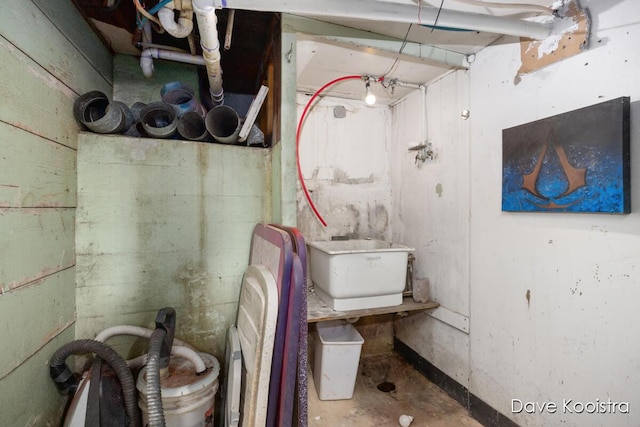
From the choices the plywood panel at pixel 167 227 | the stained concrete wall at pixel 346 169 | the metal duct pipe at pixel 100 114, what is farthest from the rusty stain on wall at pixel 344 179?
the metal duct pipe at pixel 100 114

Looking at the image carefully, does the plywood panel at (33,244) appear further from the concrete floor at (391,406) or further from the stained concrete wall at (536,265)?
the stained concrete wall at (536,265)

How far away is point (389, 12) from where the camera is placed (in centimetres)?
121

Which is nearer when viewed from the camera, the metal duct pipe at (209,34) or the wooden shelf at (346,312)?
the metal duct pipe at (209,34)

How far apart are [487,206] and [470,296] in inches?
22.5

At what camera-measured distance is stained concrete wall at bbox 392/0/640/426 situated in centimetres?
110

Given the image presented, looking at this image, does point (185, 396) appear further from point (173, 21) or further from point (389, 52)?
point (389, 52)

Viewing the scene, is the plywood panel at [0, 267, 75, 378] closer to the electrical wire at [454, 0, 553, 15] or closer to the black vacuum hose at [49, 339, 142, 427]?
the black vacuum hose at [49, 339, 142, 427]

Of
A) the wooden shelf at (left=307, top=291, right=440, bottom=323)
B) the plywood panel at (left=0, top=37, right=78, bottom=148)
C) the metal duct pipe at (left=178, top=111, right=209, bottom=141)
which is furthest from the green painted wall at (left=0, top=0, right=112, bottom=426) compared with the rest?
the wooden shelf at (left=307, top=291, right=440, bottom=323)

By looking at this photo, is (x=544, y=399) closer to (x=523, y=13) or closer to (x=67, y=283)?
(x=523, y=13)

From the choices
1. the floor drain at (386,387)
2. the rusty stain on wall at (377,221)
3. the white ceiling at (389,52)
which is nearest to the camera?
the white ceiling at (389,52)

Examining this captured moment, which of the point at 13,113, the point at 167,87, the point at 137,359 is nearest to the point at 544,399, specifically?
the point at 137,359

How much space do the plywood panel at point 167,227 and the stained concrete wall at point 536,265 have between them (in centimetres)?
126

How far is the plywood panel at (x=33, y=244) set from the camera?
90cm

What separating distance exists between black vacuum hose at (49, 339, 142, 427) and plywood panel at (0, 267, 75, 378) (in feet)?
0.29
